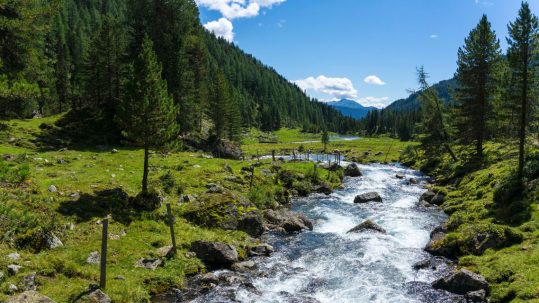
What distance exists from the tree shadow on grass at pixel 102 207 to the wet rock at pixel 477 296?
2137 centimetres

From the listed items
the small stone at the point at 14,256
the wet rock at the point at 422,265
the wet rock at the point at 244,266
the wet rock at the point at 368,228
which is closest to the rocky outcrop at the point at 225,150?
the wet rock at the point at 368,228

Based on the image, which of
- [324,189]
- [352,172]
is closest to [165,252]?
[324,189]

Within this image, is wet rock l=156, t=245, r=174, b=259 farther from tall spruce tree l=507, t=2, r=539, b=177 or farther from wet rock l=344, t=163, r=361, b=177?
wet rock l=344, t=163, r=361, b=177

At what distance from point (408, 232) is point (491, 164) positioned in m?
22.7

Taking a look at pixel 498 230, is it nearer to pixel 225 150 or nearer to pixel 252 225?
pixel 252 225

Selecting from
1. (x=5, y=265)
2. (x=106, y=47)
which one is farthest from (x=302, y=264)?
(x=106, y=47)

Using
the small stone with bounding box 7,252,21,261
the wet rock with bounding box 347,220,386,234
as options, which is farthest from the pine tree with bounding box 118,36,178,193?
the wet rock with bounding box 347,220,386,234

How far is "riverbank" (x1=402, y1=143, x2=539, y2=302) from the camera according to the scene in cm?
1942

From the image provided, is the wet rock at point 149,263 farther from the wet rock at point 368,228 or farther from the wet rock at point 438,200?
the wet rock at point 438,200

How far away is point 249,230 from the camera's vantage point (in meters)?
30.7

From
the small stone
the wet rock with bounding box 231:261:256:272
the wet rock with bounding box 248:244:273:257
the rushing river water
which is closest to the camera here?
the small stone

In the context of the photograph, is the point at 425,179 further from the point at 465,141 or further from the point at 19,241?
the point at 19,241

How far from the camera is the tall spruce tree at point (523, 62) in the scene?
33.6 m

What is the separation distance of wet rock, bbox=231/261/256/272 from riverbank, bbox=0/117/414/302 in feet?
6.09
